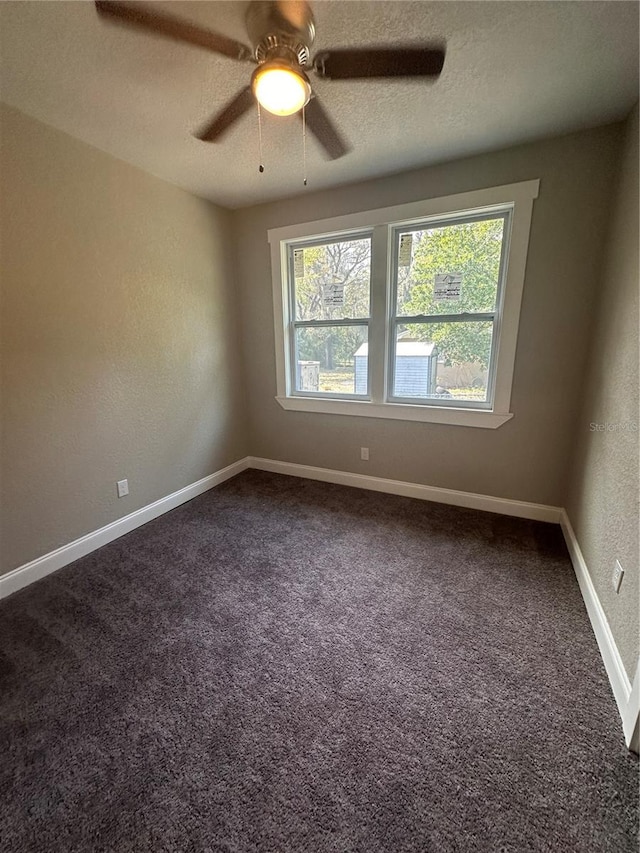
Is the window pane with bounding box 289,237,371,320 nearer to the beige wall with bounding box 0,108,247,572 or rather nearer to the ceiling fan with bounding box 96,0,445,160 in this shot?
the beige wall with bounding box 0,108,247,572

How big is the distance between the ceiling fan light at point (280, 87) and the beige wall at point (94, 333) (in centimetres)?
140

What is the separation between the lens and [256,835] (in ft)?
3.24

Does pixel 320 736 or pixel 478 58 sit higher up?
pixel 478 58

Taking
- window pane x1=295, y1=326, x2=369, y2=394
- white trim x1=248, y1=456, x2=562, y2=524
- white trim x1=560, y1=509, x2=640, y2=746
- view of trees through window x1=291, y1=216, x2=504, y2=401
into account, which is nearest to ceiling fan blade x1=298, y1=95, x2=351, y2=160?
view of trees through window x1=291, y1=216, x2=504, y2=401

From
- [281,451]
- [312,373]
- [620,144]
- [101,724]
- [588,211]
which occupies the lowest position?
[101,724]

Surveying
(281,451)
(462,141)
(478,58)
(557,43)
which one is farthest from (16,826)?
(462,141)

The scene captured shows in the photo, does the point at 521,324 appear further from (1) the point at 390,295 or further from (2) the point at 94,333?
(2) the point at 94,333

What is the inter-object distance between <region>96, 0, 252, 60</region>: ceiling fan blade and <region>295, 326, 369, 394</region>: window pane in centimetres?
189

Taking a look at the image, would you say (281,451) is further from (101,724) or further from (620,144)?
(620,144)

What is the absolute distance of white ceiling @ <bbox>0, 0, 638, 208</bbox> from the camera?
51.1 inches

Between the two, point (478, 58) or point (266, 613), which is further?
point (266, 613)

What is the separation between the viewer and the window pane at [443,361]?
8.58 ft

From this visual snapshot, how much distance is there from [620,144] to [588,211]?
0.33m

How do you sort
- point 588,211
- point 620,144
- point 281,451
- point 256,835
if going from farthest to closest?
1. point 281,451
2. point 588,211
3. point 620,144
4. point 256,835
